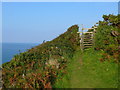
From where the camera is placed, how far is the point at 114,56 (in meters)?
17.7

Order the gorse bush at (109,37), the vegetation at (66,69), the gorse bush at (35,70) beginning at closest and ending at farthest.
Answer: the gorse bush at (35,70) < the vegetation at (66,69) < the gorse bush at (109,37)

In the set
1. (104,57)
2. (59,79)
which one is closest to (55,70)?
(59,79)

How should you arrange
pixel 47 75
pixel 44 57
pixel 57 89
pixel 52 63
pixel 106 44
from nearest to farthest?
pixel 57 89 < pixel 47 75 < pixel 52 63 < pixel 44 57 < pixel 106 44

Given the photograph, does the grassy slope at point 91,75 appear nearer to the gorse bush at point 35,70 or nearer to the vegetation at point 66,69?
the vegetation at point 66,69

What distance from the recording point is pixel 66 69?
16109 mm

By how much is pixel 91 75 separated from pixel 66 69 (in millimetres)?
2598

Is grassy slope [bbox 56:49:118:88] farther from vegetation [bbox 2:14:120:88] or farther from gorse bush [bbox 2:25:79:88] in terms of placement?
gorse bush [bbox 2:25:79:88]

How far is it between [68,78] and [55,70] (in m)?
1.51

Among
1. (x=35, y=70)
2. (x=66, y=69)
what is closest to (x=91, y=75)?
(x=66, y=69)

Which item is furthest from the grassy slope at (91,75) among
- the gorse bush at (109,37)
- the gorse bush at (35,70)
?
the gorse bush at (109,37)

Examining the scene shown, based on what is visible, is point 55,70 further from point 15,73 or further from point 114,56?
point 114,56

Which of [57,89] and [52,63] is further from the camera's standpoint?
[52,63]

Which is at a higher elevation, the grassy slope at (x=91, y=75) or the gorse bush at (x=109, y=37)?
the gorse bush at (x=109, y=37)

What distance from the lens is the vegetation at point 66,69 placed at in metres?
12.7
